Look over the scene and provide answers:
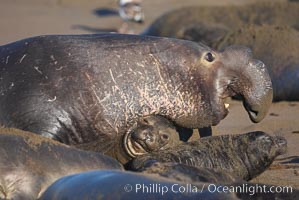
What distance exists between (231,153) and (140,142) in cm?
53

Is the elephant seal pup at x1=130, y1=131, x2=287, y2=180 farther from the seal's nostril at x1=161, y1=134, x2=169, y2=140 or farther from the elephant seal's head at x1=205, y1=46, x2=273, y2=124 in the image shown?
the elephant seal's head at x1=205, y1=46, x2=273, y2=124

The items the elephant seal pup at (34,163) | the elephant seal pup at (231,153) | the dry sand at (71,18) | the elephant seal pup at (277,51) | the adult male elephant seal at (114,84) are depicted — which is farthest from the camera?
the elephant seal pup at (277,51)

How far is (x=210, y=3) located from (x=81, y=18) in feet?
7.38

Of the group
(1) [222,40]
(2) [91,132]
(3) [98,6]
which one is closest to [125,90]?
(2) [91,132]

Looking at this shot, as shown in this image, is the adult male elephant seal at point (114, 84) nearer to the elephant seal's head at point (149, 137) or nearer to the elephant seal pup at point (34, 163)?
the elephant seal's head at point (149, 137)

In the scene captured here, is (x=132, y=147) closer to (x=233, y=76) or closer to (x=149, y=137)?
(x=149, y=137)

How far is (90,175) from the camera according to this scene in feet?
15.3

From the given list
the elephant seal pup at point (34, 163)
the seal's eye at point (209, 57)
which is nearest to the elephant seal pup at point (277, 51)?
the seal's eye at point (209, 57)

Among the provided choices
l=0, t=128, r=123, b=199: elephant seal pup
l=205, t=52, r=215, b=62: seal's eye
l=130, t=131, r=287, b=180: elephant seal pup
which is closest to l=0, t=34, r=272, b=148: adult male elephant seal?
l=205, t=52, r=215, b=62: seal's eye

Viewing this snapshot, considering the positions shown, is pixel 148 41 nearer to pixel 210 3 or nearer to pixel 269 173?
pixel 269 173

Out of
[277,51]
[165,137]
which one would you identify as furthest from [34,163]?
[277,51]

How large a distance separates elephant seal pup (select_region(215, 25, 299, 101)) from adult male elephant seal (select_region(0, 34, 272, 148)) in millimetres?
2637

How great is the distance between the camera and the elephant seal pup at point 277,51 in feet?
29.8

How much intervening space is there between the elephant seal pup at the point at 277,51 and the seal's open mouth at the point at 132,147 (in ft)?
10.5
